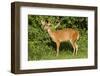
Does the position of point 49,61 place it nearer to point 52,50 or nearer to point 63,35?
point 52,50

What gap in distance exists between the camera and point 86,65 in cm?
199

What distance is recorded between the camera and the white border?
5.71 feet

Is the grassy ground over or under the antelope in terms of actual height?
under

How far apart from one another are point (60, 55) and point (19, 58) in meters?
0.34

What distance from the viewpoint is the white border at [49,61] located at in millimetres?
1739

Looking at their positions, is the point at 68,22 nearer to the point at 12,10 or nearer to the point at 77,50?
the point at 77,50

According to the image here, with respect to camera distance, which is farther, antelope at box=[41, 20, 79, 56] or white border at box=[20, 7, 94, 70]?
antelope at box=[41, 20, 79, 56]

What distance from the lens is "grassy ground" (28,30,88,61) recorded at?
179cm

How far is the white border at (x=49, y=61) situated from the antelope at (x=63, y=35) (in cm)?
8

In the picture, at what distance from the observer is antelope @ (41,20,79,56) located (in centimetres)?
184

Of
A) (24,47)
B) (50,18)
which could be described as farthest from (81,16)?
(24,47)

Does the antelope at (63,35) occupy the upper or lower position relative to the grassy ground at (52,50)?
upper

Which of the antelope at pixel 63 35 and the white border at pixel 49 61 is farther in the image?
the antelope at pixel 63 35

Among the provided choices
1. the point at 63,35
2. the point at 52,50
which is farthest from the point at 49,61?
the point at 63,35
